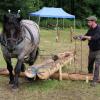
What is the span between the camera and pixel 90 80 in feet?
35.7

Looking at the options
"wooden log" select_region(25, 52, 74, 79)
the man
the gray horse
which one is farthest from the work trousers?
the gray horse

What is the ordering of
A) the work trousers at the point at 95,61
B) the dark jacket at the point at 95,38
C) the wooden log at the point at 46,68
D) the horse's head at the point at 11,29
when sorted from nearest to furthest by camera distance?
1. the horse's head at the point at 11,29
2. the wooden log at the point at 46,68
3. the dark jacket at the point at 95,38
4. the work trousers at the point at 95,61

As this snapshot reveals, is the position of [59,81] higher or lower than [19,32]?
lower

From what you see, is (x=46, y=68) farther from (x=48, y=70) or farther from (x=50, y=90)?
(x=50, y=90)

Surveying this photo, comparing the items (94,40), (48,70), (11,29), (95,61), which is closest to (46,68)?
(48,70)

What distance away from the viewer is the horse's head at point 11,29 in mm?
9242

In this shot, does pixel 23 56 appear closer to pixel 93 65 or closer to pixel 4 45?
pixel 4 45

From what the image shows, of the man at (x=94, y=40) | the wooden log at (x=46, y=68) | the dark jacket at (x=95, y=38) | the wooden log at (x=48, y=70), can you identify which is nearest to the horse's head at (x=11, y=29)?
the wooden log at (x=46, y=68)

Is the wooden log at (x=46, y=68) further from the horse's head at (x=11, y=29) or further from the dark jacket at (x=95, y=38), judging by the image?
the dark jacket at (x=95, y=38)

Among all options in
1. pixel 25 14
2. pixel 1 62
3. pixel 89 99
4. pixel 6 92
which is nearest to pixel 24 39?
pixel 6 92

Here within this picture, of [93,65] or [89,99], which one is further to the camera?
[93,65]

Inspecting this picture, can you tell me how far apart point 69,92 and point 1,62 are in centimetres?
500

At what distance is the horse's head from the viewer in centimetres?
924

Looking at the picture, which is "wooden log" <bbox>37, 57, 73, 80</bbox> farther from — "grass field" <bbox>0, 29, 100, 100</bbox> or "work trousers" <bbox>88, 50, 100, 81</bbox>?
"work trousers" <bbox>88, 50, 100, 81</bbox>
